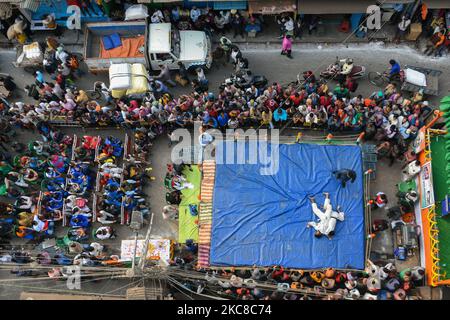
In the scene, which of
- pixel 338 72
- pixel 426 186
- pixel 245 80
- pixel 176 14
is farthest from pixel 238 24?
pixel 426 186

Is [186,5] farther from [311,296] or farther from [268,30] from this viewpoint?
Answer: [311,296]

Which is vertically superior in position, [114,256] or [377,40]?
[377,40]

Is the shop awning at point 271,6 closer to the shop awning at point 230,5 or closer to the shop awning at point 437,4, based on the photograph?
the shop awning at point 230,5

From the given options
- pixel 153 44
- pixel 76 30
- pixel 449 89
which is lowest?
pixel 449 89

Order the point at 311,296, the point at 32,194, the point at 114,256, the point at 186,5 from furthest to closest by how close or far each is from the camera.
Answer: the point at 186,5 < the point at 32,194 < the point at 114,256 < the point at 311,296

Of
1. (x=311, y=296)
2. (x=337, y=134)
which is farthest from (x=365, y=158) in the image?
(x=311, y=296)

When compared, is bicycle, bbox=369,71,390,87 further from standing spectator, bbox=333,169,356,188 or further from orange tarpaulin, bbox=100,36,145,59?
orange tarpaulin, bbox=100,36,145,59

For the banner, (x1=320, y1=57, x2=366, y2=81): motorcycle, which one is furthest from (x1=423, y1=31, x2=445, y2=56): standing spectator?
the banner
